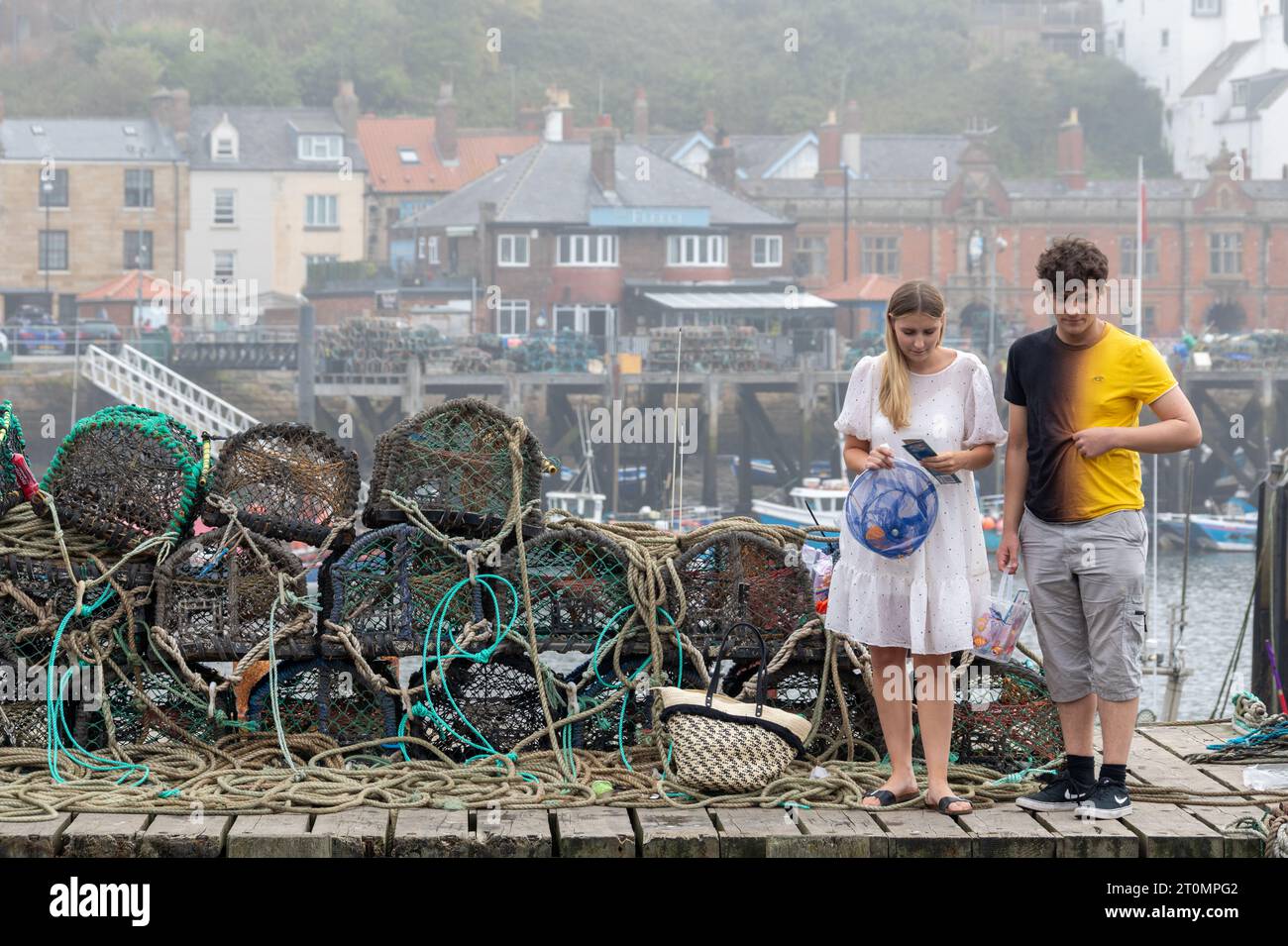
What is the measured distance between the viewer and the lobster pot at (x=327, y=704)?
4.97 m

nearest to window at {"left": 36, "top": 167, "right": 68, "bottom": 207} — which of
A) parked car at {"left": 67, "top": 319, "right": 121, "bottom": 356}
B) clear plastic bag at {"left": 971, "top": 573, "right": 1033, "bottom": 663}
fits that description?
parked car at {"left": 67, "top": 319, "right": 121, "bottom": 356}

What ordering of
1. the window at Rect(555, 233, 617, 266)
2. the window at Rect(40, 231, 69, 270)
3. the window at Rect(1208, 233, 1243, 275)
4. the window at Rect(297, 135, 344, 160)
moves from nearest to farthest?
1. the window at Rect(555, 233, 617, 266)
2. the window at Rect(40, 231, 69, 270)
3. the window at Rect(297, 135, 344, 160)
4. the window at Rect(1208, 233, 1243, 275)

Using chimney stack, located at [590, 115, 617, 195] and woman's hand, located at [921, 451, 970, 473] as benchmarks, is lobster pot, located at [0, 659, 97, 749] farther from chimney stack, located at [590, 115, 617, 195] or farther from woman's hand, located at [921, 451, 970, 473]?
chimney stack, located at [590, 115, 617, 195]

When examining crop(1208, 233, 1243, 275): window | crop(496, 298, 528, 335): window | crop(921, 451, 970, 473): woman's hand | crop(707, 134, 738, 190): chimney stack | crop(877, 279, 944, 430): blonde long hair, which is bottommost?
crop(921, 451, 970, 473): woman's hand

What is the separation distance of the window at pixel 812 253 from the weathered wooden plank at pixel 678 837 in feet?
188

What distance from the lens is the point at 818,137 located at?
211 feet

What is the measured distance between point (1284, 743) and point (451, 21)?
85.5m

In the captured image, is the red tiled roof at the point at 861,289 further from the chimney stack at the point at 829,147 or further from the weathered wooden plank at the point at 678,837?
the weathered wooden plank at the point at 678,837

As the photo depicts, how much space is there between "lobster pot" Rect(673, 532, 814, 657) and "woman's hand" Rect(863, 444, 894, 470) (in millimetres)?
852

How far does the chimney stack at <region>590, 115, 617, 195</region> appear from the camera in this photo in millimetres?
55594

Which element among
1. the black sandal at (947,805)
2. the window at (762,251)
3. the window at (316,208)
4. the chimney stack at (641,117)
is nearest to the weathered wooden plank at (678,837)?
the black sandal at (947,805)

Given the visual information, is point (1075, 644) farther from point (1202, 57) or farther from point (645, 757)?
point (1202, 57)
